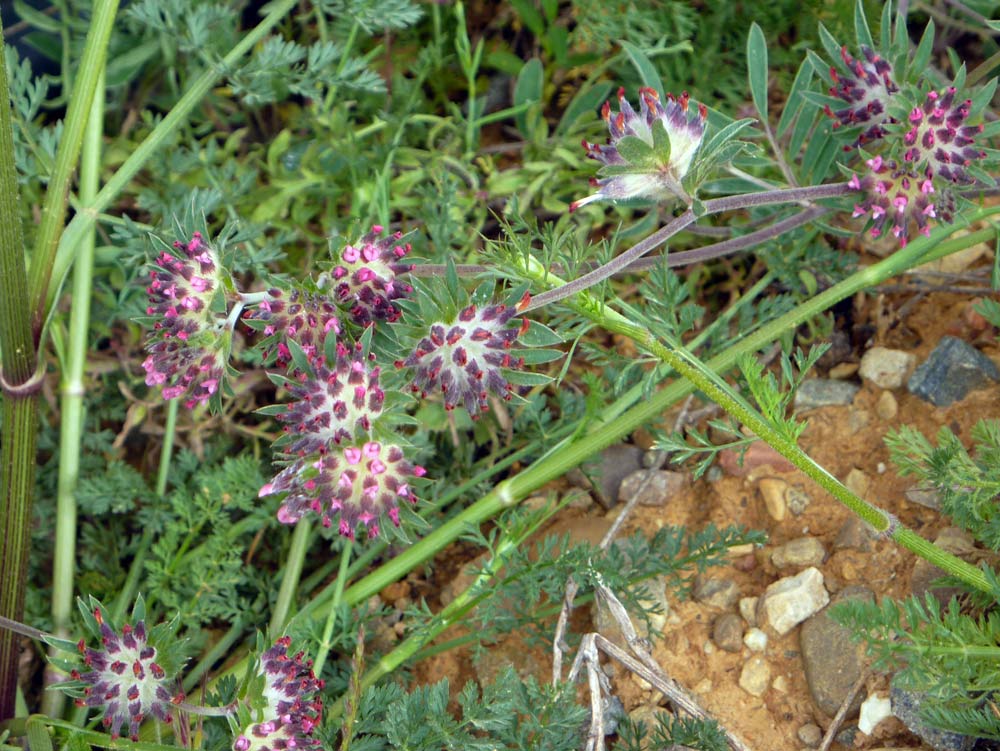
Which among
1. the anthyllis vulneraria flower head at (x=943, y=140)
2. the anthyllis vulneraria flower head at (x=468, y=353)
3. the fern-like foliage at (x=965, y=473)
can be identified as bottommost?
the fern-like foliage at (x=965, y=473)

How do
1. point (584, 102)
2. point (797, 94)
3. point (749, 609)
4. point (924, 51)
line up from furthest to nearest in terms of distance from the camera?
point (584, 102)
point (797, 94)
point (749, 609)
point (924, 51)

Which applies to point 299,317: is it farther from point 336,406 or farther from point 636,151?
point 636,151

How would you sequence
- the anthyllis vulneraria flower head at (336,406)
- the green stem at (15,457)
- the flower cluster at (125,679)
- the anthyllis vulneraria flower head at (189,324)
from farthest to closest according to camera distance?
1. the green stem at (15,457)
2. the flower cluster at (125,679)
3. the anthyllis vulneraria flower head at (189,324)
4. the anthyllis vulneraria flower head at (336,406)

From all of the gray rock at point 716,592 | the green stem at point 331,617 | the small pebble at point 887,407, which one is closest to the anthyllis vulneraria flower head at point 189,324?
the green stem at point 331,617

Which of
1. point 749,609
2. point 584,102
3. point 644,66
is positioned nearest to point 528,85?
point 584,102

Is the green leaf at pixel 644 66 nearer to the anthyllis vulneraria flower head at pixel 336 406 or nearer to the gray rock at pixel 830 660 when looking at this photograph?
the anthyllis vulneraria flower head at pixel 336 406

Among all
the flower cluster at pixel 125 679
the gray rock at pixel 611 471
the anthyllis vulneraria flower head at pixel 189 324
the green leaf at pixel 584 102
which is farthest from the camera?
the green leaf at pixel 584 102
